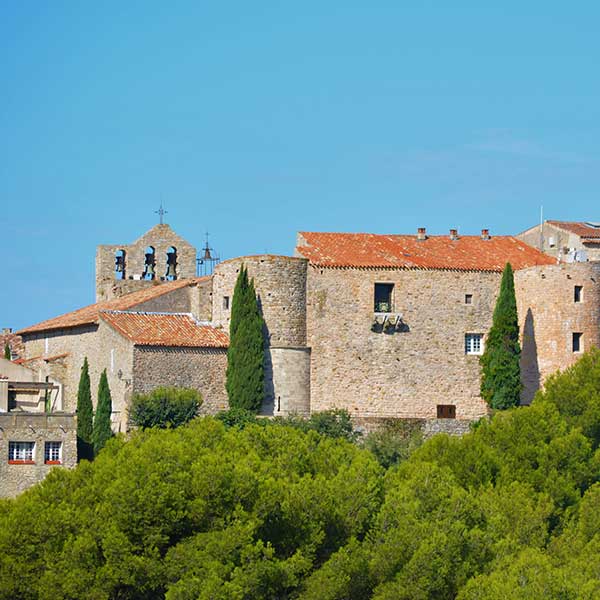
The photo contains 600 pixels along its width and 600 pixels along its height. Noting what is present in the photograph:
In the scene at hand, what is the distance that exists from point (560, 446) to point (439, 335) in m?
10.8

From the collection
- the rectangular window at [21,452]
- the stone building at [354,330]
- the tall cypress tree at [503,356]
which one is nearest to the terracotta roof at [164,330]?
the stone building at [354,330]

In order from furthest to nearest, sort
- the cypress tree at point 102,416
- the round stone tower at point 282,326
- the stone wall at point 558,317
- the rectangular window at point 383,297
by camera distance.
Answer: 1. the rectangular window at point 383,297
2. the stone wall at point 558,317
3. the round stone tower at point 282,326
4. the cypress tree at point 102,416

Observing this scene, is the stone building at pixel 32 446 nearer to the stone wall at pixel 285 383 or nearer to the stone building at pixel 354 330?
the stone building at pixel 354 330

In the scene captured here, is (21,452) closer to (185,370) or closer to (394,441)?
(185,370)

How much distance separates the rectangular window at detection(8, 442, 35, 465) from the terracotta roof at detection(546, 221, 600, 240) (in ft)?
79.9

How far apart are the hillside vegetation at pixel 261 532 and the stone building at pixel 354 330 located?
13.3 meters

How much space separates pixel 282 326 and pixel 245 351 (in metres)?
1.93

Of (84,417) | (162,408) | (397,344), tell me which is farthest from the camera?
(397,344)

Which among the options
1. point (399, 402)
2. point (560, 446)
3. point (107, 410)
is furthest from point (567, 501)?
point (107, 410)

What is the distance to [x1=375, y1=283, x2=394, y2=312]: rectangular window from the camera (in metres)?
67.0

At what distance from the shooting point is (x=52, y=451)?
59906 millimetres

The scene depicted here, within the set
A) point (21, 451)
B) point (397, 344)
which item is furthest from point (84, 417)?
point (397, 344)

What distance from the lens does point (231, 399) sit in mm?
64250

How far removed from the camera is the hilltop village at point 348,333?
214 ft
